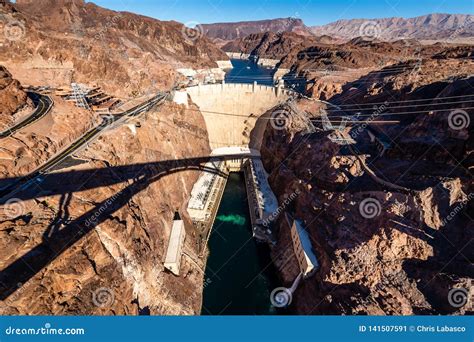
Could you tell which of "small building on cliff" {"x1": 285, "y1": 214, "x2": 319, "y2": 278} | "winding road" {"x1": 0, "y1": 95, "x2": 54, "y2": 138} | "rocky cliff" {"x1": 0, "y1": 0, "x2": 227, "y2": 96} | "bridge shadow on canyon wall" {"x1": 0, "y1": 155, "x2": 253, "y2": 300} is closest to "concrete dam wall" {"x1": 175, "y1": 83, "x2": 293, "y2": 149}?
"rocky cliff" {"x1": 0, "y1": 0, "x2": 227, "y2": 96}

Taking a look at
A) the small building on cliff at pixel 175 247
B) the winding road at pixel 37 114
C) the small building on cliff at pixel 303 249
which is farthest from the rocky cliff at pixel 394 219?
the winding road at pixel 37 114

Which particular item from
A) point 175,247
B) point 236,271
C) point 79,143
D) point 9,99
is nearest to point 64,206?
point 79,143

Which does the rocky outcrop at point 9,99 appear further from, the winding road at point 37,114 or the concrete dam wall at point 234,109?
the concrete dam wall at point 234,109

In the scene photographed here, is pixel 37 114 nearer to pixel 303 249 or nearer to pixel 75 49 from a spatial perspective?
pixel 303 249

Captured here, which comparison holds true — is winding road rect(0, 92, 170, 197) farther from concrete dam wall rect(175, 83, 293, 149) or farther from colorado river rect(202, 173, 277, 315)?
colorado river rect(202, 173, 277, 315)

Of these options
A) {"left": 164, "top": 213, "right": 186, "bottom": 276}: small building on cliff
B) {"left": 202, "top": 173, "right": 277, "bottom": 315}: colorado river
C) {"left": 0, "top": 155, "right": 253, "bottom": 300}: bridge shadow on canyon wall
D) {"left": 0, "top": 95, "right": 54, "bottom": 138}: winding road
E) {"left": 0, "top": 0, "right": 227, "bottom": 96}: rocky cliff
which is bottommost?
{"left": 202, "top": 173, "right": 277, "bottom": 315}: colorado river

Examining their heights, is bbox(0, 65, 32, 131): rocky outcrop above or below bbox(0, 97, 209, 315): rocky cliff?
above

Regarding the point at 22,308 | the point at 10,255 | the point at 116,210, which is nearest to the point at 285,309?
the point at 116,210
